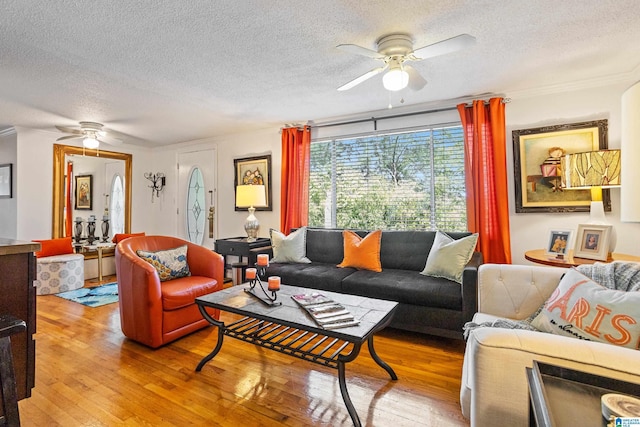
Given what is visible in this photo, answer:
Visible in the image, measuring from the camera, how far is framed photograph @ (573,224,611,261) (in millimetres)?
2268

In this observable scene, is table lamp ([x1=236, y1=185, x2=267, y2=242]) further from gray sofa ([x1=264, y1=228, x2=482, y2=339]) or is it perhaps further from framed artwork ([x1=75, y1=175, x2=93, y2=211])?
framed artwork ([x1=75, y1=175, x2=93, y2=211])

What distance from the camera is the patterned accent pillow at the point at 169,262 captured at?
112 inches

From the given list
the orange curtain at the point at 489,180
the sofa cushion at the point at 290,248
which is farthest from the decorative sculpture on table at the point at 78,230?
the orange curtain at the point at 489,180

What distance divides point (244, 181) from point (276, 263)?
1795 mm

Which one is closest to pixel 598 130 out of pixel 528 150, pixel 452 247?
pixel 528 150

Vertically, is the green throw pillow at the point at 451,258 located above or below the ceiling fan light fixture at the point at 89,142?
below

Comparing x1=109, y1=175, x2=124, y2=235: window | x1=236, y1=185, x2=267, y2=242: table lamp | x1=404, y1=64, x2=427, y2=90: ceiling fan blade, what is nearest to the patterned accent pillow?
x1=236, y1=185, x2=267, y2=242: table lamp

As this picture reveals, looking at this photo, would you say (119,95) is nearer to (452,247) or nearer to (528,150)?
(452,247)

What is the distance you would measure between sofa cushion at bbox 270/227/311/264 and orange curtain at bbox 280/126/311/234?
0.46 m

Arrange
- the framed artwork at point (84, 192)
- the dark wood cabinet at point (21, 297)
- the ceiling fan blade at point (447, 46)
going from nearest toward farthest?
the dark wood cabinet at point (21, 297) < the ceiling fan blade at point (447, 46) < the framed artwork at point (84, 192)

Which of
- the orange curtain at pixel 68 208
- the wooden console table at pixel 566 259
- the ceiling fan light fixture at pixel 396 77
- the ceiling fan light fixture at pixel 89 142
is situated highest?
the ceiling fan light fixture at pixel 89 142

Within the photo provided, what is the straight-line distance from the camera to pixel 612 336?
3.97ft

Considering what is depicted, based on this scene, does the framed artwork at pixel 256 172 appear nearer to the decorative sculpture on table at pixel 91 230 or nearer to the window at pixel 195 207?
the window at pixel 195 207

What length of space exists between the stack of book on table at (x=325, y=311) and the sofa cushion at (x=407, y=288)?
69 cm
